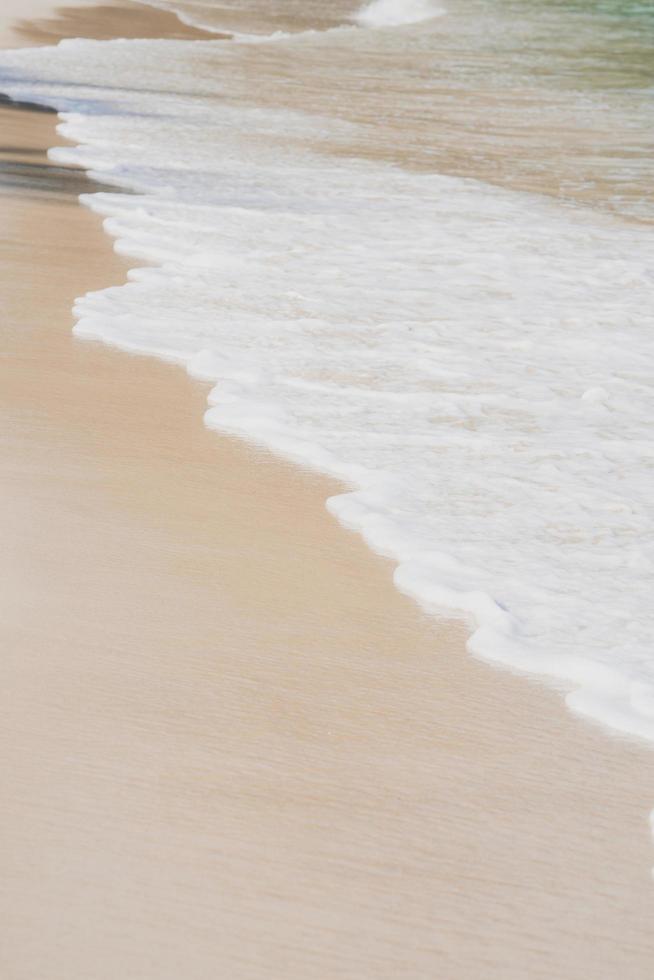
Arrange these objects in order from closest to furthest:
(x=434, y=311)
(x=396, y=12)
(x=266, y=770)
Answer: (x=266, y=770)
(x=434, y=311)
(x=396, y=12)

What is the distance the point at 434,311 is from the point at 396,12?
25275mm

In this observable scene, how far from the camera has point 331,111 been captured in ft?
47.5

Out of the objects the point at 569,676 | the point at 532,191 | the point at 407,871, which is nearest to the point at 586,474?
the point at 569,676

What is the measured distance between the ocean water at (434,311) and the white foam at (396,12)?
1213cm

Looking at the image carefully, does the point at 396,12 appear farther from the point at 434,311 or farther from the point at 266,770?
the point at 266,770

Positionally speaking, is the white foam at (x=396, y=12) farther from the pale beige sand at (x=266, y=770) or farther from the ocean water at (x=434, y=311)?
the pale beige sand at (x=266, y=770)

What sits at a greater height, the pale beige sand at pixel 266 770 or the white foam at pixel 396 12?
the white foam at pixel 396 12

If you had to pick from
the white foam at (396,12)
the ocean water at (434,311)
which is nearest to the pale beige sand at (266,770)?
the ocean water at (434,311)

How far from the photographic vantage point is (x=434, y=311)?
22.4 ft

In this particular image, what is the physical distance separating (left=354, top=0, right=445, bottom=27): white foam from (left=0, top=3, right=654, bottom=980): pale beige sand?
81.6 feet

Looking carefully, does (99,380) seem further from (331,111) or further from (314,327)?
(331,111)

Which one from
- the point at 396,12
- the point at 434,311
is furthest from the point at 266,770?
the point at 396,12

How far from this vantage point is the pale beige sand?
2.35 m

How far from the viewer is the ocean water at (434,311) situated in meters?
3.87
